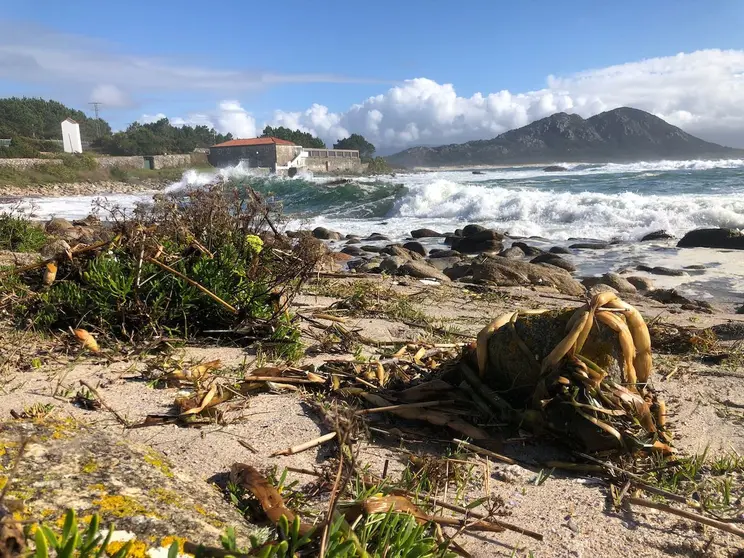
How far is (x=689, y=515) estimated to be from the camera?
178 centimetres

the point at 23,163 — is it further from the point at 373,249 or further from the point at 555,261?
the point at 555,261

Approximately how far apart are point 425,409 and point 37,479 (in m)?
1.56

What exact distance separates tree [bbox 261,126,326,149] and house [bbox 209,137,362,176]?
42.2ft

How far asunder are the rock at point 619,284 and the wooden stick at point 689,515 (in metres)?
7.77

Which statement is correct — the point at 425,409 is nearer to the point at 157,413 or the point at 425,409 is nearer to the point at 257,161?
the point at 157,413

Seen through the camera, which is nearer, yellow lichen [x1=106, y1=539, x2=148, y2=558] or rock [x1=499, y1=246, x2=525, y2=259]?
yellow lichen [x1=106, y1=539, x2=148, y2=558]

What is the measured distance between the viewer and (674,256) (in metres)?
13.9

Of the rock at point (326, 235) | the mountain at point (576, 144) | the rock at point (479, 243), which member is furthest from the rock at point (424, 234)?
the mountain at point (576, 144)

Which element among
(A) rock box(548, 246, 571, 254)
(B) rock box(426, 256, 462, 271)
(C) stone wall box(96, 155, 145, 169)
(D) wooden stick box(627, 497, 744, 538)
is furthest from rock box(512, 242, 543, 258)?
(C) stone wall box(96, 155, 145, 169)

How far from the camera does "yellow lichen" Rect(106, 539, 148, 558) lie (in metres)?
1.07

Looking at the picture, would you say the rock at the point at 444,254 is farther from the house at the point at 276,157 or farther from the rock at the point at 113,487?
the house at the point at 276,157

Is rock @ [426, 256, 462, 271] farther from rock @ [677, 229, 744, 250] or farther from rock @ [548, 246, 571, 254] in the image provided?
rock @ [677, 229, 744, 250]

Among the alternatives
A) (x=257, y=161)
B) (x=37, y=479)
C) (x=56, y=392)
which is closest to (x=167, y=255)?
(x=56, y=392)

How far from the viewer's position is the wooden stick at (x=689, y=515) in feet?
5.71
